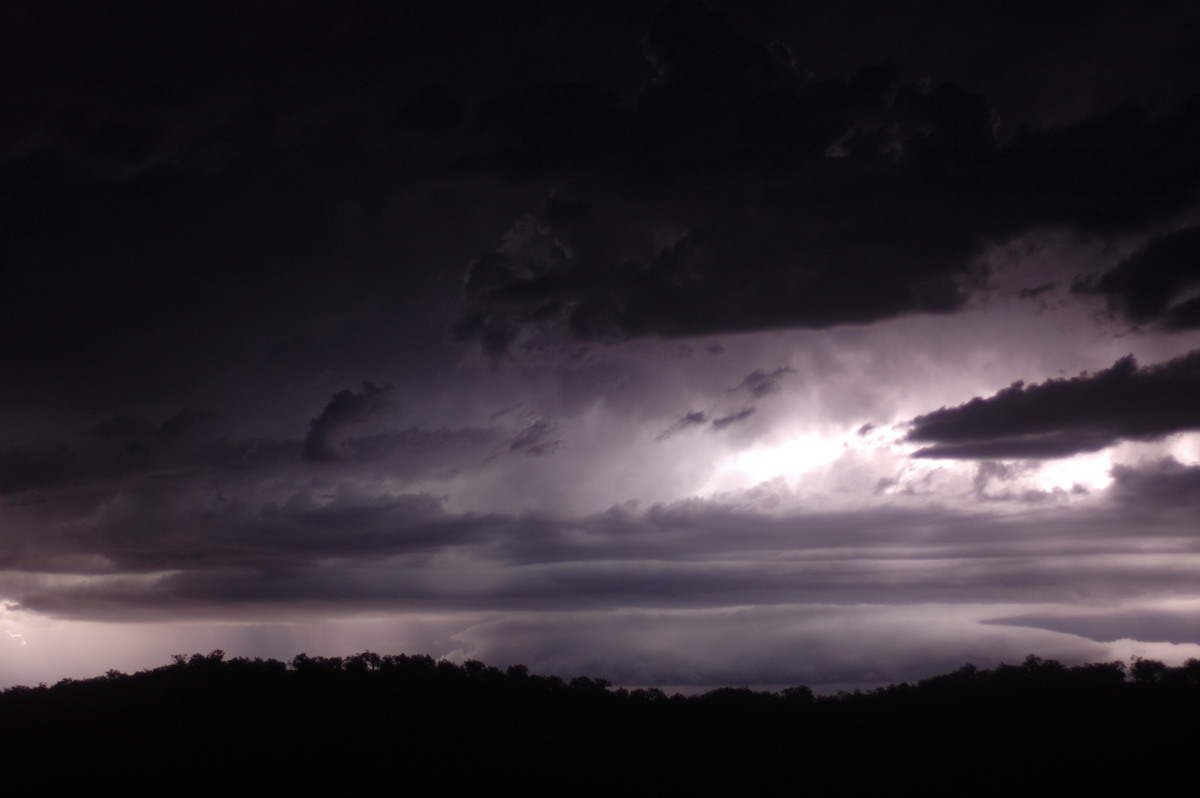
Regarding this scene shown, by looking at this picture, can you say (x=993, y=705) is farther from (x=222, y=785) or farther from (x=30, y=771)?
(x=30, y=771)

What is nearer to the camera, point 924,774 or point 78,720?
point 924,774

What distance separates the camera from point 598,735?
120 m

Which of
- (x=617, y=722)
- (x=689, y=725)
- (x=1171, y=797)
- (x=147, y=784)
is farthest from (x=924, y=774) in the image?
(x=147, y=784)

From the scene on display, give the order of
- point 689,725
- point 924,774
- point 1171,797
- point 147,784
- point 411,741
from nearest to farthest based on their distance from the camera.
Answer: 1. point 1171,797
2. point 147,784
3. point 924,774
4. point 411,741
5. point 689,725

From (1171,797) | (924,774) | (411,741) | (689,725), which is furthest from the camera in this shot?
(689,725)

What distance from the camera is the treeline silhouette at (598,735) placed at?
94000 mm

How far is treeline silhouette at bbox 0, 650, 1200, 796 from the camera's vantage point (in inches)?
3701

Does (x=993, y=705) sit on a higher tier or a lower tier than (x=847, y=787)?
higher

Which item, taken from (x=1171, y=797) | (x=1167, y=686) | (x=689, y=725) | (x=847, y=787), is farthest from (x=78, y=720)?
(x=1167, y=686)

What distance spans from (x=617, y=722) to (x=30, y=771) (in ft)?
227

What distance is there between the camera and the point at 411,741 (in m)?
108

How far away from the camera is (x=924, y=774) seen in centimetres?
9738

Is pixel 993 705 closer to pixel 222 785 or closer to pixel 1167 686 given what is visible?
pixel 1167 686

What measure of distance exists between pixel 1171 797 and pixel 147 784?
3838 inches
